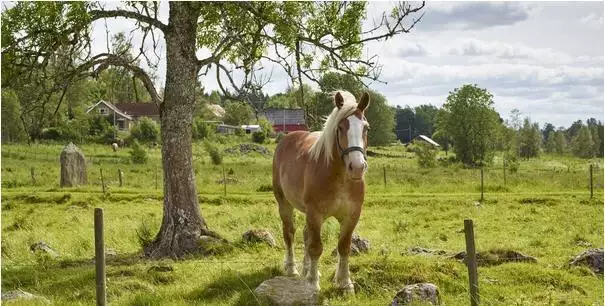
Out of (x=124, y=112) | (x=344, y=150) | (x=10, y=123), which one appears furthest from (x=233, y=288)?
(x=124, y=112)

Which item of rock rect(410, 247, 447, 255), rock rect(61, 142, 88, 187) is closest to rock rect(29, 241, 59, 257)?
rock rect(410, 247, 447, 255)

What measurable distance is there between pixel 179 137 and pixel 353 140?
6.13 meters

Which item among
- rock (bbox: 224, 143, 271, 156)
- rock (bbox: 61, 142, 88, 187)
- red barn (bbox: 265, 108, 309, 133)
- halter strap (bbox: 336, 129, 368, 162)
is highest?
red barn (bbox: 265, 108, 309, 133)

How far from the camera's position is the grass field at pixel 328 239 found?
922 cm

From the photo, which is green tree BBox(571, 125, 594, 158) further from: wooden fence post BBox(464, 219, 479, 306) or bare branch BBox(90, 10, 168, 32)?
wooden fence post BBox(464, 219, 479, 306)

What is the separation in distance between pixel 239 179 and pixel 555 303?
27.9 metres

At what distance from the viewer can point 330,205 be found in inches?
347

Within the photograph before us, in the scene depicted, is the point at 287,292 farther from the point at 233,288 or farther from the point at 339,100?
the point at 339,100

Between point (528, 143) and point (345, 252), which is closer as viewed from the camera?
point (345, 252)

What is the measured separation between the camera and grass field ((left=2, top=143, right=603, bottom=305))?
9.22 m

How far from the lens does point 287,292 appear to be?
8.40 metres

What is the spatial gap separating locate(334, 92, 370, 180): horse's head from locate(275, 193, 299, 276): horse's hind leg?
8.53ft

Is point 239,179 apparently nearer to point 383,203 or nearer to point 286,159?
point 383,203

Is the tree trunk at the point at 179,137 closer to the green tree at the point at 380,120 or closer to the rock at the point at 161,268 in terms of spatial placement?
the rock at the point at 161,268
